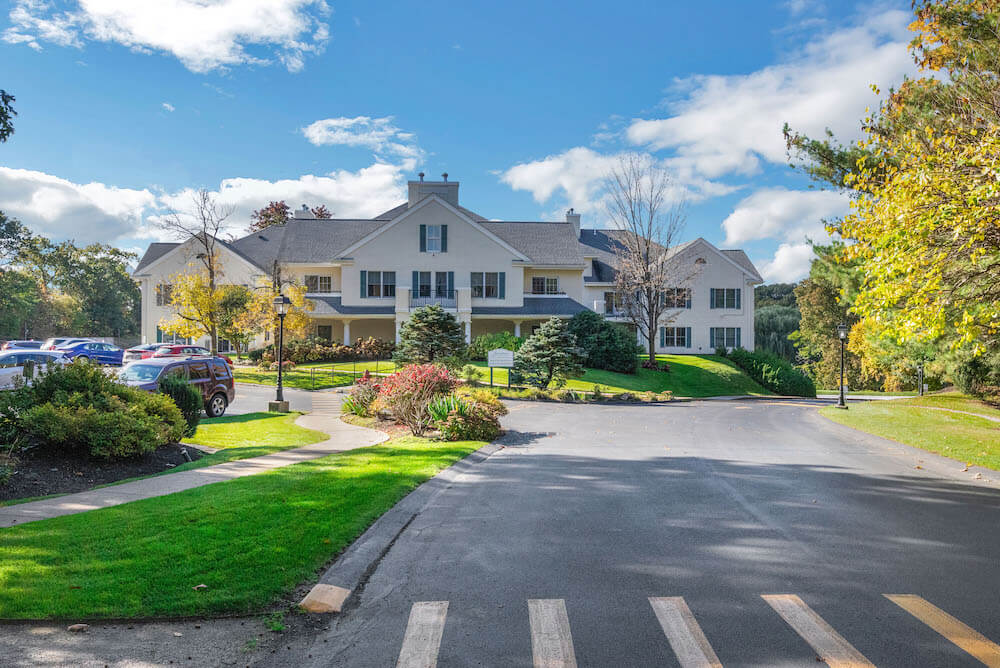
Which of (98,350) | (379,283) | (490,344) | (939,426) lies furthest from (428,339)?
(939,426)

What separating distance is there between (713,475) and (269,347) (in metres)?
31.7

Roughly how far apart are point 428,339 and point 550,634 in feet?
81.9

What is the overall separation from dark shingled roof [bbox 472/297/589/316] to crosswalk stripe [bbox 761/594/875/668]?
117 feet

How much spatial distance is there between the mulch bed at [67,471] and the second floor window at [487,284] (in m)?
30.8

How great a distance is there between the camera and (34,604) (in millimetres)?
4664

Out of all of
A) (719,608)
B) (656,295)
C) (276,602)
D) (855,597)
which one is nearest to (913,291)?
(855,597)

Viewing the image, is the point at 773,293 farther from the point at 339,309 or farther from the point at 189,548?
the point at 189,548

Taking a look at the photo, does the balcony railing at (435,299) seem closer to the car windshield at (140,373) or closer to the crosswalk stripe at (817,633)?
the car windshield at (140,373)

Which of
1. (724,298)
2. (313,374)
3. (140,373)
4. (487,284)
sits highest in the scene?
(487,284)

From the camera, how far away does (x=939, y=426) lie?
17656 mm

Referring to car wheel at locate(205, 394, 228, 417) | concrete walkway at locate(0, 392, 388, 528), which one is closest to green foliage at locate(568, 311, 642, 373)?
car wheel at locate(205, 394, 228, 417)

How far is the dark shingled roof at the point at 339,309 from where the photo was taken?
1572 inches

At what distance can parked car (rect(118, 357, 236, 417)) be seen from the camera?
55.3ft

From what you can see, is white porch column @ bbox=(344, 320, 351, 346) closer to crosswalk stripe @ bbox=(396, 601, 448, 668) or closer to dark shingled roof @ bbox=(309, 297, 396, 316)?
dark shingled roof @ bbox=(309, 297, 396, 316)
